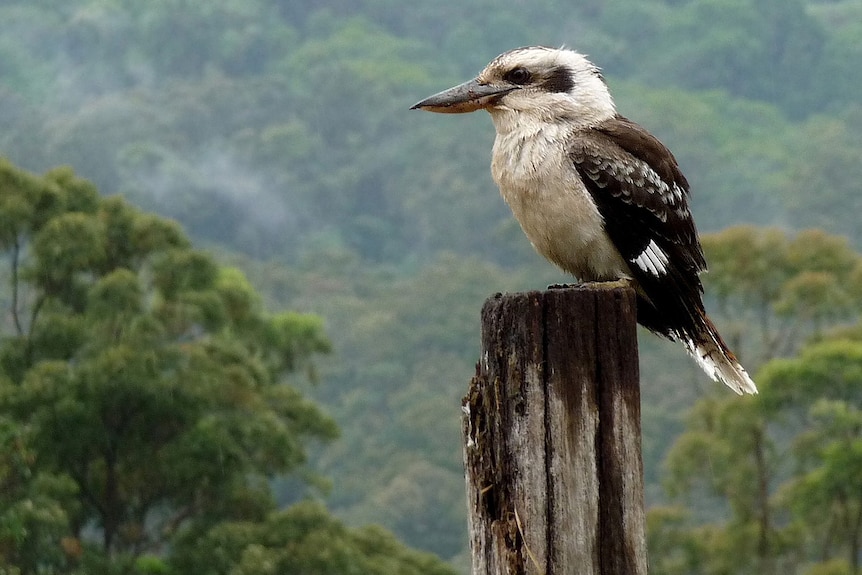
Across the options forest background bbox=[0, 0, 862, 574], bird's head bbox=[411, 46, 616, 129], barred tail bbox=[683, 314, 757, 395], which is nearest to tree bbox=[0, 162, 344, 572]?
forest background bbox=[0, 0, 862, 574]

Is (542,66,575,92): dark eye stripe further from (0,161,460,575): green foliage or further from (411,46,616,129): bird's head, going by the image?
(0,161,460,575): green foliage

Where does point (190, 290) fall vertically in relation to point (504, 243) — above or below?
below

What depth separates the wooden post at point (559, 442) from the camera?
3.75 m

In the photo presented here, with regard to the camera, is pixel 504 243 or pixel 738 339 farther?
pixel 504 243

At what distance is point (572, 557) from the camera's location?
374 cm

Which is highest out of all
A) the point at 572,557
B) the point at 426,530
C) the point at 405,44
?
the point at 405,44

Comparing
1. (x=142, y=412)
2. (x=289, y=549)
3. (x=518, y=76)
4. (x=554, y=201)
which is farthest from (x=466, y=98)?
(x=142, y=412)

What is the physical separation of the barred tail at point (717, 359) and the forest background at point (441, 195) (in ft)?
52.1

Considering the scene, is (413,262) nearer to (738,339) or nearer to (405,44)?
(405,44)

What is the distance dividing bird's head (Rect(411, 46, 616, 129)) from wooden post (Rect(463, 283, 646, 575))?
5.63 ft

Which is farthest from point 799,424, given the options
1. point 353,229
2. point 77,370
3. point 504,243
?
point 353,229

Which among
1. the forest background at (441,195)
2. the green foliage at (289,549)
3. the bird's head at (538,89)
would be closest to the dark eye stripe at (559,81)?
the bird's head at (538,89)

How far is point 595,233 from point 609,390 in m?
1.50

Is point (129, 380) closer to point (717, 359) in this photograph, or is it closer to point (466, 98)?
point (466, 98)
